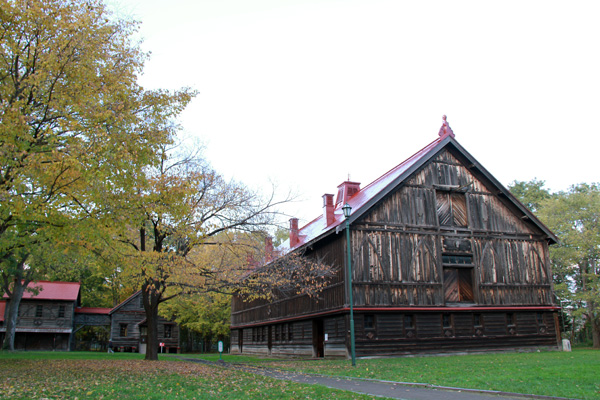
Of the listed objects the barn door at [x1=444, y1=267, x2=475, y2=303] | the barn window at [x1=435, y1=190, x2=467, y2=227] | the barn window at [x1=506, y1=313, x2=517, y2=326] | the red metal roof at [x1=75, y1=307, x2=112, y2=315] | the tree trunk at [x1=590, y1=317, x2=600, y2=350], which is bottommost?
the tree trunk at [x1=590, y1=317, x2=600, y2=350]

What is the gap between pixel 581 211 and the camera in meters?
38.8

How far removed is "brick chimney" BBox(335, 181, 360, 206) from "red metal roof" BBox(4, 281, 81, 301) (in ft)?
108

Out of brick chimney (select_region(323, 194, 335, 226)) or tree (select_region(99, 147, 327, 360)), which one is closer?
tree (select_region(99, 147, 327, 360))

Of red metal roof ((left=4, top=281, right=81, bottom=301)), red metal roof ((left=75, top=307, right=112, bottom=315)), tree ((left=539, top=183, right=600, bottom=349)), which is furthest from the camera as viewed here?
red metal roof ((left=75, top=307, right=112, bottom=315))

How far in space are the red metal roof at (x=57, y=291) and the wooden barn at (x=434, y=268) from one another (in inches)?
1185

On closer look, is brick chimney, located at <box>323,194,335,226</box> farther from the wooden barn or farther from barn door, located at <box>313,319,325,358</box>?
barn door, located at <box>313,319,325,358</box>

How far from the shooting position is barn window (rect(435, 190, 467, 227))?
26.9m

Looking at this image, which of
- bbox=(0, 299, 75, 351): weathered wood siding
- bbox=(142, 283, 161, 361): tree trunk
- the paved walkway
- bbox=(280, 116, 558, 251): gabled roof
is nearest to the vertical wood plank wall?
bbox=(280, 116, 558, 251): gabled roof

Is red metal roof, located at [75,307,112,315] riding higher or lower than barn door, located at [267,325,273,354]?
higher

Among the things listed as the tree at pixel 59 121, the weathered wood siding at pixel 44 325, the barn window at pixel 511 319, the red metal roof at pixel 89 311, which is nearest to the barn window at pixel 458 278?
the barn window at pixel 511 319

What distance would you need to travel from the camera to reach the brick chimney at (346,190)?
101ft

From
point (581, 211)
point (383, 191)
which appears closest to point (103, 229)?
point (383, 191)

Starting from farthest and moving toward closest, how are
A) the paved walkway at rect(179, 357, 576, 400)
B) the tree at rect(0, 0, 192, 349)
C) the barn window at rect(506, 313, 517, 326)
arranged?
the barn window at rect(506, 313, 517, 326) → the tree at rect(0, 0, 192, 349) → the paved walkway at rect(179, 357, 576, 400)

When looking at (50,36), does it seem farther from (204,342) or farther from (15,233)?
(204,342)
